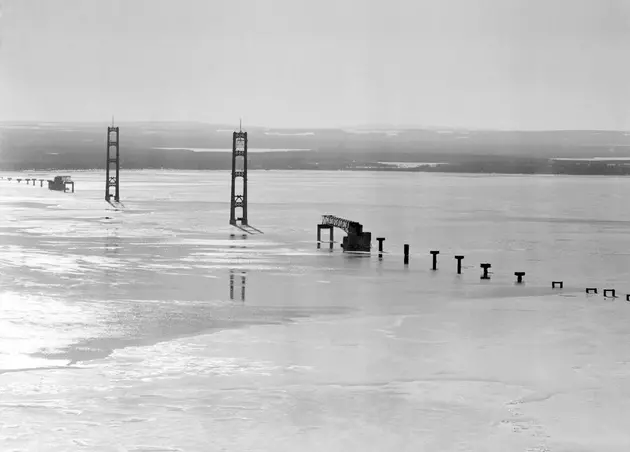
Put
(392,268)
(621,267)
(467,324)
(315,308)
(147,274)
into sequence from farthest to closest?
1. (621,267)
2. (392,268)
3. (147,274)
4. (315,308)
5. (467,324)

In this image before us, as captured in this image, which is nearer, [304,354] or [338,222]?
[304,354]

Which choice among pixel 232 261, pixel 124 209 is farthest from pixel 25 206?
pixel 232 261

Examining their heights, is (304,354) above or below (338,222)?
below

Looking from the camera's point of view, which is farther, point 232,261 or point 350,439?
point 232,261

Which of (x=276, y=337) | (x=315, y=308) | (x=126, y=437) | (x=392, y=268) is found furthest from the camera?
(x=392, y=268)

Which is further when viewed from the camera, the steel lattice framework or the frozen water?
the steel lattice framework

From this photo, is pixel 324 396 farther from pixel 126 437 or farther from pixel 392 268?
pixel 392 268

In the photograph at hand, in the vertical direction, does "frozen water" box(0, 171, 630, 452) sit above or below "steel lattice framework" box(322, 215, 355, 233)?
below

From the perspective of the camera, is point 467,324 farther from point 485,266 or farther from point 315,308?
point 485,266
